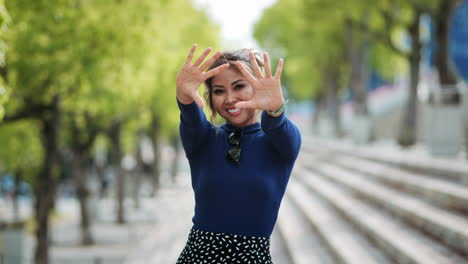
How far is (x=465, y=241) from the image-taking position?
15.3ft

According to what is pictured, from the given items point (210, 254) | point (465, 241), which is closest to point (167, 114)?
point (465, 241)

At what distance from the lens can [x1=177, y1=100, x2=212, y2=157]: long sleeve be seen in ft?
6.98

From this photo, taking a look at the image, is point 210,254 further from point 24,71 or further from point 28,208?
point 28,208

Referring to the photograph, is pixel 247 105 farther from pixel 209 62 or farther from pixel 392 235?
pixel 392 235

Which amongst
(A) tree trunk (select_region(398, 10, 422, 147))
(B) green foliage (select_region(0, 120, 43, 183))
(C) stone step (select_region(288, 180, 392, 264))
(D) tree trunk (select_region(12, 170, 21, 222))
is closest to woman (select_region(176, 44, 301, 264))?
(C) stone step (select_region(288, 180, 392, 264))

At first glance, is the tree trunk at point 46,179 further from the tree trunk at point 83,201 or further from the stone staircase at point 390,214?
the tree trunk at point 83,201

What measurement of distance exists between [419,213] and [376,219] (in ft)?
2.84

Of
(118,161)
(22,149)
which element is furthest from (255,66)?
(118,161)

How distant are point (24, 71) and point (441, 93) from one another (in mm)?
7393

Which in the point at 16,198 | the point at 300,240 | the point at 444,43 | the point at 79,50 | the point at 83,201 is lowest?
the point at 16,198

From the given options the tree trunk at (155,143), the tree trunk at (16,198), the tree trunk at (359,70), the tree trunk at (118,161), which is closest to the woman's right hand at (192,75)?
the tree trunk at (359,70)

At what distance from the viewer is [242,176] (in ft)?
6.93

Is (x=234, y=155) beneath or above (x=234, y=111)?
beneath

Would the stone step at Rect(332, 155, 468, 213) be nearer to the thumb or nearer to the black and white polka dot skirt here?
the black and white polka dot skirt
